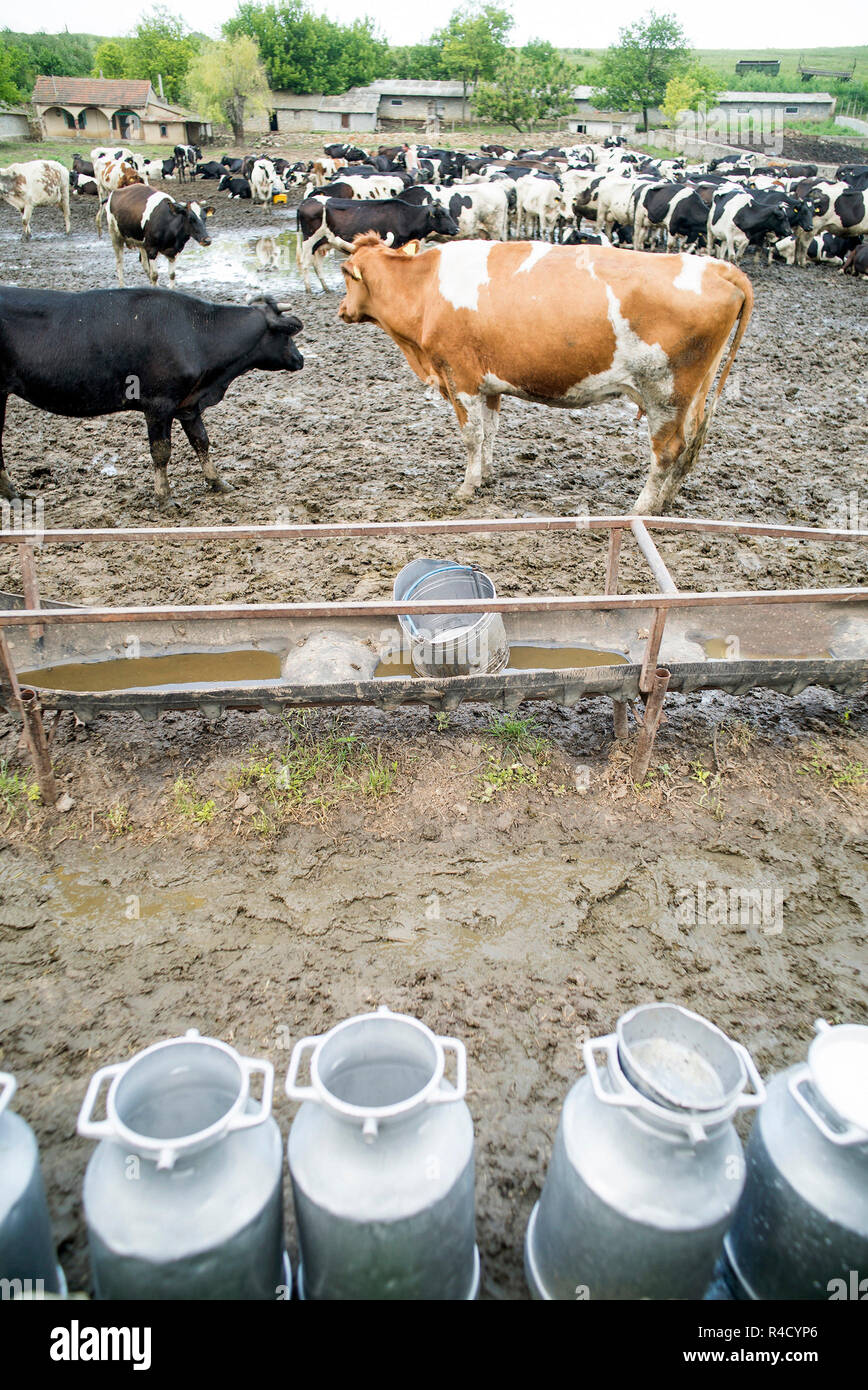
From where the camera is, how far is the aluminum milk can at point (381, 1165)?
5.59 feet

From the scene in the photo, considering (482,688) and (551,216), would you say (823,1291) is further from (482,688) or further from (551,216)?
(551,216)

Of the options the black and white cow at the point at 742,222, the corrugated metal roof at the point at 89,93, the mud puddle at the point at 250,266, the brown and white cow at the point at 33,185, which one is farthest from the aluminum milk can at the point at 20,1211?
the corrugated metal roof at the point at 89,93

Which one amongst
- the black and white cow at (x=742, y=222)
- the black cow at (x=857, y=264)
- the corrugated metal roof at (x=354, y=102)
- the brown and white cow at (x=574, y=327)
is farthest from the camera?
A: the corrugated metal roof at (x=354, y=102)

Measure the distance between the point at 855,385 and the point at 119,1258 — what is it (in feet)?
34.2

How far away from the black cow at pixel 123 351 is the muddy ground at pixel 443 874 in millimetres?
1201

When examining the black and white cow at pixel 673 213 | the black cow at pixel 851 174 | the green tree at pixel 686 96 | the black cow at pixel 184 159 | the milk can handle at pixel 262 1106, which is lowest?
the milk can handle at pixel 262 1106

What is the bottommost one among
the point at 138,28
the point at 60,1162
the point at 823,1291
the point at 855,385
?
the point at 60,1162

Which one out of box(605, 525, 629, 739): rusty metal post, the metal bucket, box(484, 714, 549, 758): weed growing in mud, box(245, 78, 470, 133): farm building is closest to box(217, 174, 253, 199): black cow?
the metal bucket

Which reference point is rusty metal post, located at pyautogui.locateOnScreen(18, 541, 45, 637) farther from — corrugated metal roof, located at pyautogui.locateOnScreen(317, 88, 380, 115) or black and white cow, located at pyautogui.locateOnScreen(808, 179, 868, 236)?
corrugated metal roof, located at pyautogui.locateOnScreen(317, 88, 380, 115)

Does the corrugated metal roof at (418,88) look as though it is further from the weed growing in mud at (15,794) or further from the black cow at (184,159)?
the weed growing in mud at (15,794)

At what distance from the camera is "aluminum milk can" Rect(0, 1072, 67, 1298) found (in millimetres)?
1699
